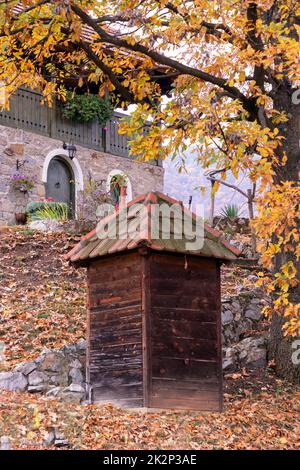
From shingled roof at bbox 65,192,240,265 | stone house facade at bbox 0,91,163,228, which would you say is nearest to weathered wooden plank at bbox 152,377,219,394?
shingled roof at bbox 65,192,240,265

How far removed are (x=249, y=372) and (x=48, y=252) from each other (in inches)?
222

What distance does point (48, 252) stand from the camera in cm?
1620

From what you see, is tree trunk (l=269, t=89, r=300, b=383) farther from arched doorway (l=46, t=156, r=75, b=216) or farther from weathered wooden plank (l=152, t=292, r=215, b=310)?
arched doorway (l=46, t=156, r=75, b=216)

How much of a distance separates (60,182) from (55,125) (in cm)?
157

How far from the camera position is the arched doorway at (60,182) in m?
22.8

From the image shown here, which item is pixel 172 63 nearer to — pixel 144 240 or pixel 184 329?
pixel 144 240

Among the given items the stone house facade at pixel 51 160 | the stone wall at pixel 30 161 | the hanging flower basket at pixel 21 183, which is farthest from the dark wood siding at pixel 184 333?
the hanging flower basket at pixel 21 183

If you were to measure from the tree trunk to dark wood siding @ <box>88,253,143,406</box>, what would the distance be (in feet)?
9.77

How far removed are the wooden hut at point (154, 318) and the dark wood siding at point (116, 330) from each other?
0.01 m

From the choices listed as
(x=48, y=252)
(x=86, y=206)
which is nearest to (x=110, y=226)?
(x=48, y=252)

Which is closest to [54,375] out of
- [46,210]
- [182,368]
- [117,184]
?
[182,368]

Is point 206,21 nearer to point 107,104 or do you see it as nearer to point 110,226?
point 110,226

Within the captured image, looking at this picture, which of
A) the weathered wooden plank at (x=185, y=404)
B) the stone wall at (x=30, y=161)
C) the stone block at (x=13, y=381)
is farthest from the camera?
the stone wall at (x=30, y=161)

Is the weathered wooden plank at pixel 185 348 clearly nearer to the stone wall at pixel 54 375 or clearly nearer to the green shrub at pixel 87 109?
the stone wall at pixel 54 375
